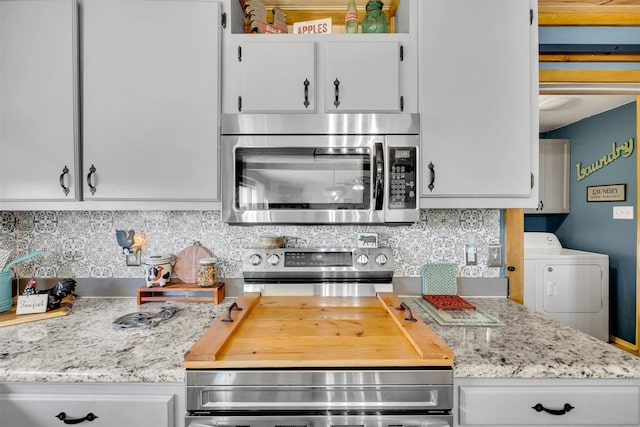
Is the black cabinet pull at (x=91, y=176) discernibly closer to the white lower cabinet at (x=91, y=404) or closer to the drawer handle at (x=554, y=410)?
the white lower cabinet at (x=91, y=404)

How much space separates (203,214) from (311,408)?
1.12 m

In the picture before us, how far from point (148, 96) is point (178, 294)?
0.93 m

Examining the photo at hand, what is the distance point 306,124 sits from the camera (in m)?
1.33

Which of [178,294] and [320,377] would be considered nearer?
[320,377]

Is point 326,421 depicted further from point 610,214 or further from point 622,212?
point 610,214

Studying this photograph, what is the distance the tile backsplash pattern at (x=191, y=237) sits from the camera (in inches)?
65.8

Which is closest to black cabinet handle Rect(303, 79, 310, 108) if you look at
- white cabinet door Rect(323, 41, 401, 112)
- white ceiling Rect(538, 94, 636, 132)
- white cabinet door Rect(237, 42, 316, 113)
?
white cabinet door Rect(237, 42, 316, 113)

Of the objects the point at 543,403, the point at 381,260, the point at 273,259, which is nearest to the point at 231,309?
the point at 273,259

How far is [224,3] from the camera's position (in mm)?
1369

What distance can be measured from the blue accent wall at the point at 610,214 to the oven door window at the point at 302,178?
3.36 m

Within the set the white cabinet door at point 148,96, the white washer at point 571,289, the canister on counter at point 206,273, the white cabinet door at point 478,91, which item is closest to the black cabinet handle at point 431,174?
the white cabinet door at point 478,91

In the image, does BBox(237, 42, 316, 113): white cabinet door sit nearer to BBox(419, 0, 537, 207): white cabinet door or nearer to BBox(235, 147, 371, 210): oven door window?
BBox(235, 147, 371, 210): oven door window

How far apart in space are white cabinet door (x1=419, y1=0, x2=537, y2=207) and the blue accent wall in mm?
2790

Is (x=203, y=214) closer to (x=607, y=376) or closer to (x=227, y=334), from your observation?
(x=227, y=334)
